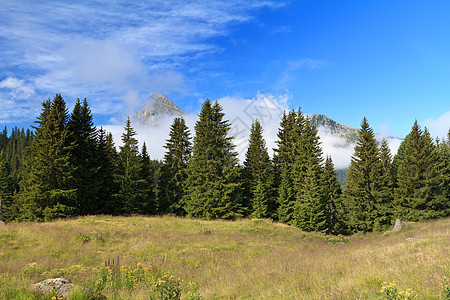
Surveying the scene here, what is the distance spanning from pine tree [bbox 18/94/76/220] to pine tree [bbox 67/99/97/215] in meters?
1.25

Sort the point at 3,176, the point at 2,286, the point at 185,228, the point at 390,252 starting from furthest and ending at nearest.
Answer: the point at 3,176 → the point at 185,228 → the point at 390,252 → the point at 2,286

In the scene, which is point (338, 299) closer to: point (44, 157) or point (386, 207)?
point (44, 157)

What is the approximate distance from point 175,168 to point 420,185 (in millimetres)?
37172

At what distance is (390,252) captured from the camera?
934 cm

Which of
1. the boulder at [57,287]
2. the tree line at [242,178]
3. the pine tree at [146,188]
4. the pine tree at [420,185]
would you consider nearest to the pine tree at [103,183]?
the tree line at [242,178]

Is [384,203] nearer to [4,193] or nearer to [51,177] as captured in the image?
[51,177]

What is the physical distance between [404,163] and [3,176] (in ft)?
252

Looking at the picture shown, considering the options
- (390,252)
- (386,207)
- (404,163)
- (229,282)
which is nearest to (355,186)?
(386,207)

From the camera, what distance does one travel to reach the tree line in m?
30.0

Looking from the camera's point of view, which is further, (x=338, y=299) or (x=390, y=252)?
(x=390, y=252)

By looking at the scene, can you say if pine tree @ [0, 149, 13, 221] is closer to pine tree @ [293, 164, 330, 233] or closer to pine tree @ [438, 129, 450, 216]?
pine tree @ [293, 164, 330, 233]

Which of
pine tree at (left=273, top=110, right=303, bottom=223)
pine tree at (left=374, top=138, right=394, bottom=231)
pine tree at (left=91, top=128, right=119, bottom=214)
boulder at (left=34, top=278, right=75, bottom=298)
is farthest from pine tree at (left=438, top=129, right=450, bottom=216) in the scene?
pine tree at (left=91, top=128, right=119, bottom=214)

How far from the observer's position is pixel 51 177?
89.5 feet

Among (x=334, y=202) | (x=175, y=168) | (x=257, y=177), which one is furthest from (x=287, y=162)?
(x=175, y=168)
